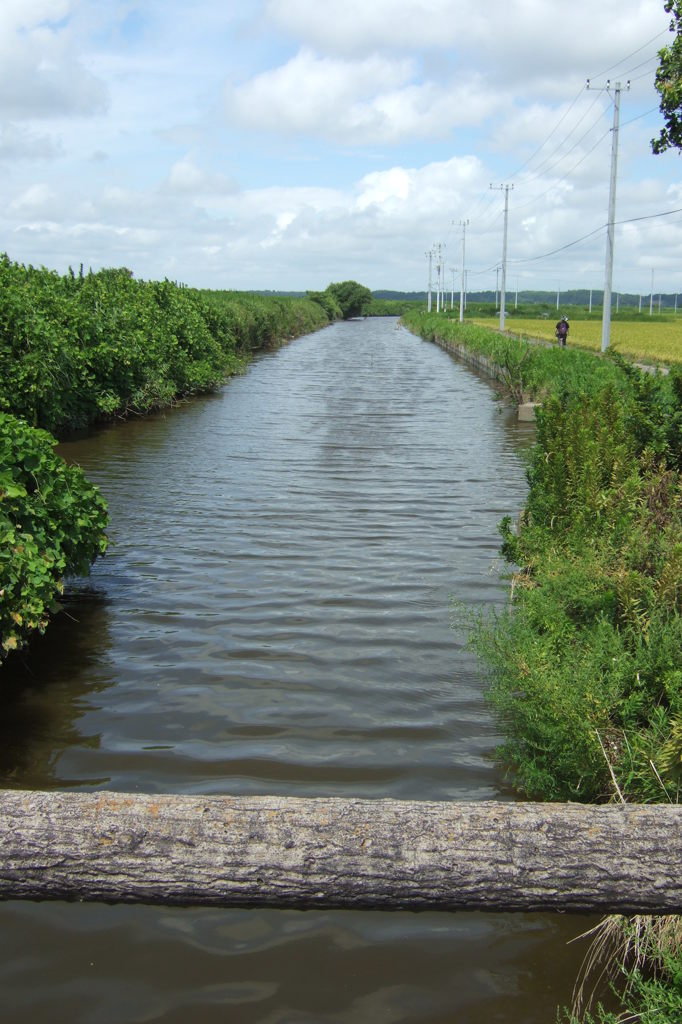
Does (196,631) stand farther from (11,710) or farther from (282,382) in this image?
(282,382)

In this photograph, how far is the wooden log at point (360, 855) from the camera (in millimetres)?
3223

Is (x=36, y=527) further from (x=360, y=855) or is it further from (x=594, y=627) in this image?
(x=360, y=855)

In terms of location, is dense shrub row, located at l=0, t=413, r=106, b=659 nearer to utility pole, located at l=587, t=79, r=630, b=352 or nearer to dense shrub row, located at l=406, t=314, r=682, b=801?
dense shrub row, located at l=406, t=314, r=682, b=801

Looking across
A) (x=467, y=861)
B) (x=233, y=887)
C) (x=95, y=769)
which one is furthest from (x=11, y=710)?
(x=467, y=861)

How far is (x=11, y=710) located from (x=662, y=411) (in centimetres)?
705

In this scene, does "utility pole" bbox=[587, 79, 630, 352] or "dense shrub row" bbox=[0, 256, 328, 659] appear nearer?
"dense shrub row" bbox=[0, 256, 328, 659]

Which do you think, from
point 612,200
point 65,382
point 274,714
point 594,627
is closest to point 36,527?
point 274,714

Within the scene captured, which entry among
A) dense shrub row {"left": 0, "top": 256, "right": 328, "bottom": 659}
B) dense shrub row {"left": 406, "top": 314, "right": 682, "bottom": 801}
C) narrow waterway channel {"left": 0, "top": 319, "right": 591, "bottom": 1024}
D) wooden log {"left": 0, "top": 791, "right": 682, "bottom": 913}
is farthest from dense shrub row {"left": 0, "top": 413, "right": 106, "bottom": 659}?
wooden log {"left": 0, "top": 791, "right": 682, "bottom": 913}

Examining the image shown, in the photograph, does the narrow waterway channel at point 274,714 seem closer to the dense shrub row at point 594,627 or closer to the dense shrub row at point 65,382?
the dense shrub row at point 594,627

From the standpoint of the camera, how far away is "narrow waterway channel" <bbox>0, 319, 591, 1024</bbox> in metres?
3.70

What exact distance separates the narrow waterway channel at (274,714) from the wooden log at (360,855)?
0.63 m

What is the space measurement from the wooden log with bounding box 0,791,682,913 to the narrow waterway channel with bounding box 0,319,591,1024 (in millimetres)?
626

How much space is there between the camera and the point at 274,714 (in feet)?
19.9

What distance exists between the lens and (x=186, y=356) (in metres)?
25.7
